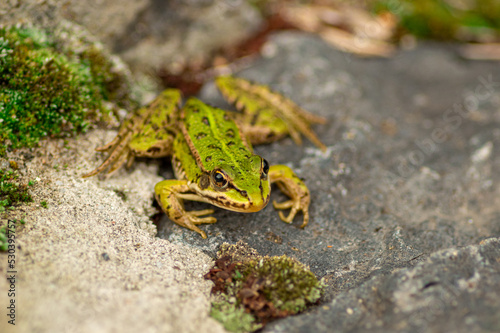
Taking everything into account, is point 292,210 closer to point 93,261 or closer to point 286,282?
point 286,282

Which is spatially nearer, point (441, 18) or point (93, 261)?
point (93, 261)

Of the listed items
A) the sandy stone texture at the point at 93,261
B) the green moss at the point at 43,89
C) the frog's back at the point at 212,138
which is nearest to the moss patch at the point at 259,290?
the sandy stone texture at the point at 93,261

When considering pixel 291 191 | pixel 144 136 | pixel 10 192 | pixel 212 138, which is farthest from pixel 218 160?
pixel 10 192

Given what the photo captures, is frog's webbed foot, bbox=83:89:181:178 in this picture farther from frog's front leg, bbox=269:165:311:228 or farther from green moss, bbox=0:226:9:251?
frog's front leg, bbox=269:165:311:228

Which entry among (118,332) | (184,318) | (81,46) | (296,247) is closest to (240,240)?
(296,247)

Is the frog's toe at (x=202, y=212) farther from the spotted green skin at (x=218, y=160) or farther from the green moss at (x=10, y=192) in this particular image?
the green moss at (x=10, y=192)
